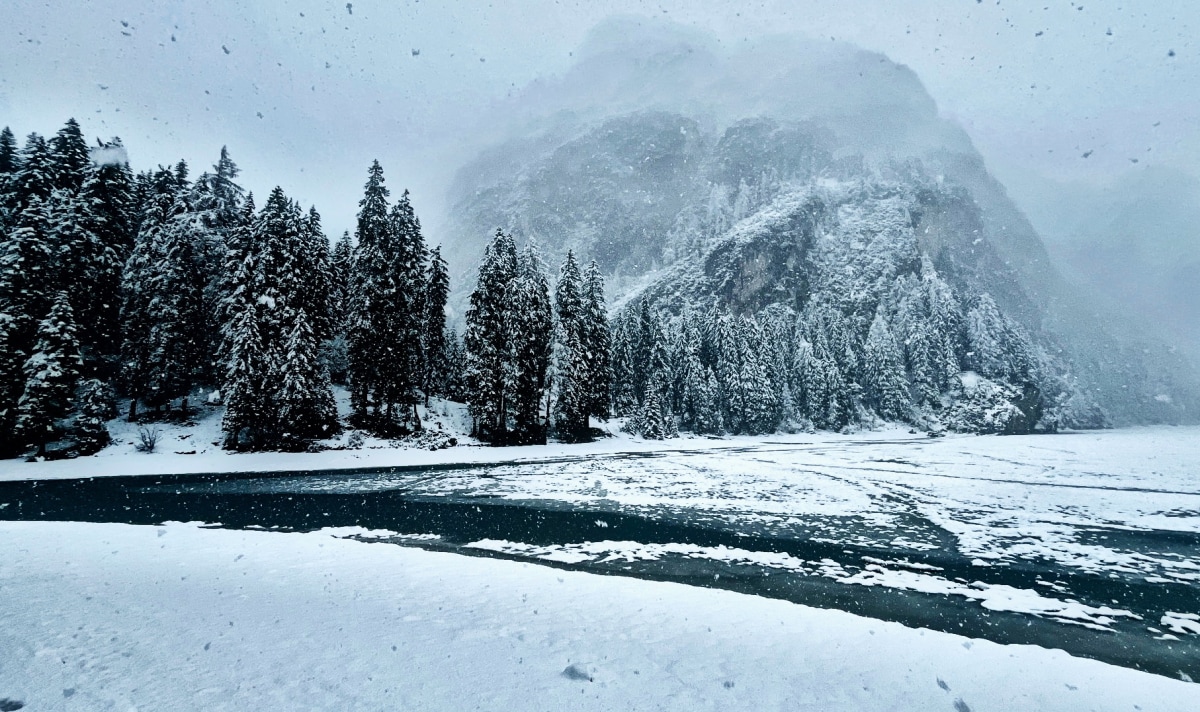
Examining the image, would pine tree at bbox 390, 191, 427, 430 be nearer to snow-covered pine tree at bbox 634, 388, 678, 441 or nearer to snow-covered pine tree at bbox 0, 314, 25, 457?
snow-covered pine tree at bbox 0, 314, 25, 457

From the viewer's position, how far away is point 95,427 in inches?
1096

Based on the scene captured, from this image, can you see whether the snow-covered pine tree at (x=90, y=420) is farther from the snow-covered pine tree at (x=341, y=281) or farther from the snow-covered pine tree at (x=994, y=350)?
the snow-covered pine tree at (x=994, y=350)

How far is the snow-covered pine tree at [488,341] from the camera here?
1500 inches

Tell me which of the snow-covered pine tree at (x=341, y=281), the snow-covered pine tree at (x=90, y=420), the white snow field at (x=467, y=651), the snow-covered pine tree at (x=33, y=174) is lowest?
the white snow field at (x=467, y=651)

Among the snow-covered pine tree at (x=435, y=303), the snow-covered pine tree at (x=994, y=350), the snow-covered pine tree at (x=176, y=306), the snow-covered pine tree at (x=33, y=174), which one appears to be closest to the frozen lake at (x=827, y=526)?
the snow-covered pine tree at (x=176, y=306)

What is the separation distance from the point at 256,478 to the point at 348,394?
2124 centimetres

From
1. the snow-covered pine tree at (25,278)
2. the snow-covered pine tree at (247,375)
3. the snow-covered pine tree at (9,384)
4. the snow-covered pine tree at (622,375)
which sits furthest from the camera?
the snow-covered pine tree at (622,375)

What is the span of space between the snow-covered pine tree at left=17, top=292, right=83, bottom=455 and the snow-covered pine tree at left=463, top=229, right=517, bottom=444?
21897 mm

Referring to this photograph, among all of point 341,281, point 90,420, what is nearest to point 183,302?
point 90,420

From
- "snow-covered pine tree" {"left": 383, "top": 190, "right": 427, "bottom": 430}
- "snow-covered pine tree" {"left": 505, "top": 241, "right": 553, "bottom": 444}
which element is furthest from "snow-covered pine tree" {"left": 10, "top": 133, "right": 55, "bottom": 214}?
"snow-covered pine tree" {"left": 505, "top": 241, "right": 553, "bottom": 444}

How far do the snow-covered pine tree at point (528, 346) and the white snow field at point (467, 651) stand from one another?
30.5 metres

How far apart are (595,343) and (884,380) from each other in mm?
57797

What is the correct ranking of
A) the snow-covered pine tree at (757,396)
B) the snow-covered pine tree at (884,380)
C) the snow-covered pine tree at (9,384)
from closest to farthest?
the snow-covered pine tree at (9,384) → the snow-covered pine tree at (757,396) → the snow-covered pine tree at (884,380)

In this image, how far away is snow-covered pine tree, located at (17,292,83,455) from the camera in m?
25.1
